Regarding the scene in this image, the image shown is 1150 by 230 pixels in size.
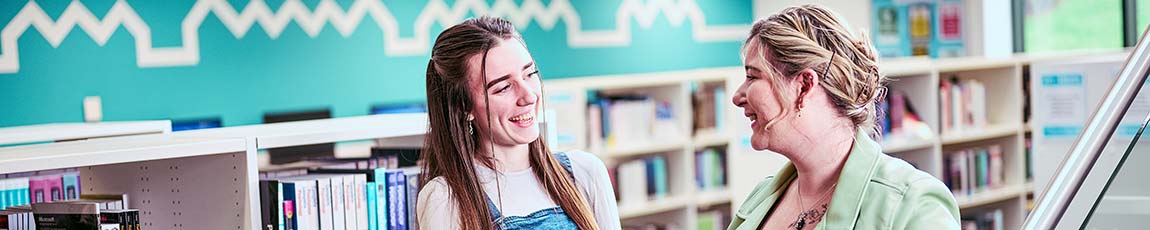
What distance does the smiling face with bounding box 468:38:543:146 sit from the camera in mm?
2295

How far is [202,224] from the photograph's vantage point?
2.60 m

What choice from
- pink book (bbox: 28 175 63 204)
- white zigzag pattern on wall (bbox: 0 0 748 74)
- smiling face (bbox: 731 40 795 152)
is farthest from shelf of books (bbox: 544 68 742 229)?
smiling face (bbox: 731 40 795 152)

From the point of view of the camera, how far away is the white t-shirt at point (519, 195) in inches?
90.1

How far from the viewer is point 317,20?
19.9 feet

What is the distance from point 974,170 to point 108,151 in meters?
5.57

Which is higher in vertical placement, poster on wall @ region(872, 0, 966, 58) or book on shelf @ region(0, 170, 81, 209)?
poster on wall @ region(872, 0, 966, 58)

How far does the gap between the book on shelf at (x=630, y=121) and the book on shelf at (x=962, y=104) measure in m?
1.47

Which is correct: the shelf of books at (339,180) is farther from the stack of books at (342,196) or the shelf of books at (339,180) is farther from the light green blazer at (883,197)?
the light green blazer at (883,197)

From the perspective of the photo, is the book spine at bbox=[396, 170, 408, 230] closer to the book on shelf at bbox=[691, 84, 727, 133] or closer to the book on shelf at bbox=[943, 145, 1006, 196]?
the book on shelf at bbox=[691, 84, 727, 133]

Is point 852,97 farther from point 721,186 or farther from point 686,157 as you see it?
point 721,186

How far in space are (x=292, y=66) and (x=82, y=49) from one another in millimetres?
958

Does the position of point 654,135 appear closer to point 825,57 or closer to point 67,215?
point 67,215

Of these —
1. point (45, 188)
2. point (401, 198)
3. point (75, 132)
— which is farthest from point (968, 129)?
point (45, 188)

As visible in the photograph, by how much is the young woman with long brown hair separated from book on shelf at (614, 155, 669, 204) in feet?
12.6
